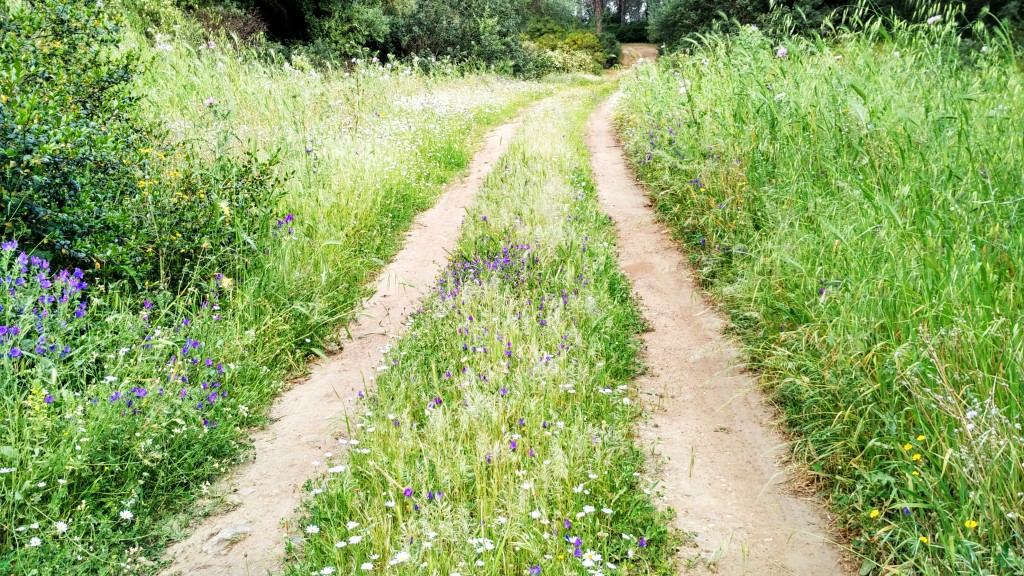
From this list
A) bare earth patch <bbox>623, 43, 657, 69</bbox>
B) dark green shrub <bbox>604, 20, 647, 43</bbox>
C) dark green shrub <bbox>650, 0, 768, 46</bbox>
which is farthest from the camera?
dark green shrub <bbox>604, 20, 647, 43</bbox>

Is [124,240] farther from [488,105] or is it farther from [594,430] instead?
[488,105]

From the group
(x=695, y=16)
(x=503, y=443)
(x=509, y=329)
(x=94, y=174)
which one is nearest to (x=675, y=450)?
(x=503, y=443)

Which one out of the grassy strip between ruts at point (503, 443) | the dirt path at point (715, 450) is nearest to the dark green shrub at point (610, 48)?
the dirt path at point (715, 450)

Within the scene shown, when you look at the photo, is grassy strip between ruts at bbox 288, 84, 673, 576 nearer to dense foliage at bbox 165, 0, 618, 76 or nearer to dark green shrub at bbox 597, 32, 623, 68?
dense foliage at bbox 165, 0, 618, 76

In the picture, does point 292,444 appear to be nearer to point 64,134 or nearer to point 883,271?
point 64,134

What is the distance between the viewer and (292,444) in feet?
12.5

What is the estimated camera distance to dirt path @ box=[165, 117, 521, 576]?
9.55 feet

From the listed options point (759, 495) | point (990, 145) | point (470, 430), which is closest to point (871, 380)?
point (759, 495)

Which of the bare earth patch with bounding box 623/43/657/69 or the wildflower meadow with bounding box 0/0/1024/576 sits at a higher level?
the bare earth patch with bounding box 623/43/657/69

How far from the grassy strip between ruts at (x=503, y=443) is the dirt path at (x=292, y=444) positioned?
186 mm

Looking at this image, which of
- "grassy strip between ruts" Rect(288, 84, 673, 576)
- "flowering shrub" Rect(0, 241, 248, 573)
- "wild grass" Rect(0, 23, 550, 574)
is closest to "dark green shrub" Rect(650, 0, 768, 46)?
"wild grass" Rect(0, 23, 550, 574)

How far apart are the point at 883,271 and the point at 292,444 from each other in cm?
371

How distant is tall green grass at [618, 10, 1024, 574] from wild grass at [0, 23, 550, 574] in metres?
3.36

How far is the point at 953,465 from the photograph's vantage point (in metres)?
2.60
